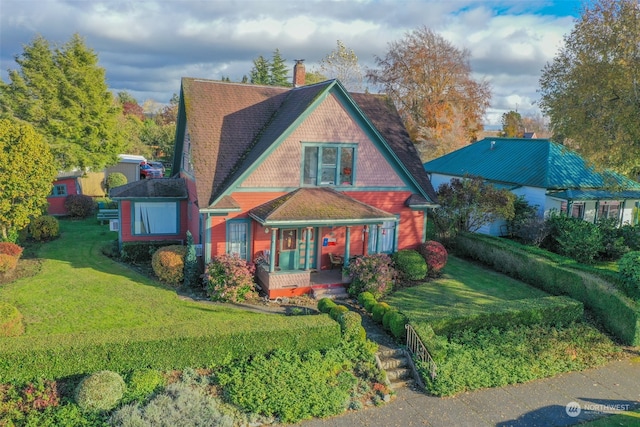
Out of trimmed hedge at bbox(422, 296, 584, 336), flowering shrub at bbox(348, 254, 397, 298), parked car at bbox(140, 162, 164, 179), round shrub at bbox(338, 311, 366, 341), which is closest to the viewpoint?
round shrub at bbox(338, 311, 366, 341)

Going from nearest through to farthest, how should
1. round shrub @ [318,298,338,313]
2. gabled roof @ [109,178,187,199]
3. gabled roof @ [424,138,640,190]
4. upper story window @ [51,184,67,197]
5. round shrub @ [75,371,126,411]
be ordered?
round shrub @ [75,371,126,411] → round shrub @ [318,298,338,313] → gabled roof @ [109,178,187,199] → gabled roof @ [424,138,640,190] → upper story window @ [51,184,67,197]

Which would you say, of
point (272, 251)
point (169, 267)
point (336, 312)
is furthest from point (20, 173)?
point (336, 312)

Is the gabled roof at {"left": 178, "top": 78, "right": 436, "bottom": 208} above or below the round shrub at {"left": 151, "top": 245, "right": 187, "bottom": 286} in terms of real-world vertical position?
above

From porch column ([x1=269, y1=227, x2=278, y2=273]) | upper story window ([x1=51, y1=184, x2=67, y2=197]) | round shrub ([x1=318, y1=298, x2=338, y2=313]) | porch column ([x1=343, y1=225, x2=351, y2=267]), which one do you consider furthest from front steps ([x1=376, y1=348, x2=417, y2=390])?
upper story window ([x1=51, y1=184, x2=67, y2=197])

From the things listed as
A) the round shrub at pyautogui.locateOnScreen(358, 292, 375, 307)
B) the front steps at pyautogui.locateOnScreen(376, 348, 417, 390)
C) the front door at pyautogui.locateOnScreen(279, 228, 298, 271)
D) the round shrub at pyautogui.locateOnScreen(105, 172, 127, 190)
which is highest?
the round shrub at pyautogui.locateOnScreen(105, 172, 127, 190)

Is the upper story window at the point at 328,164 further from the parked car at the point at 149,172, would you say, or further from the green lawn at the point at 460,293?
the parked car at the point at 149,172

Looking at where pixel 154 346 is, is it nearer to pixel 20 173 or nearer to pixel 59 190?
pixel 20 173

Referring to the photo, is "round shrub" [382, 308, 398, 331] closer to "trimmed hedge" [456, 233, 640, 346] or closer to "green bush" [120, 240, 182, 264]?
"trimmed hedge" [456, 233, 640, 346]

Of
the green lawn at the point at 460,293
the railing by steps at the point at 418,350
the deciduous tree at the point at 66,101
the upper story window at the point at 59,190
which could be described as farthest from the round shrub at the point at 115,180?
the railing by steps at the point at 418,350
